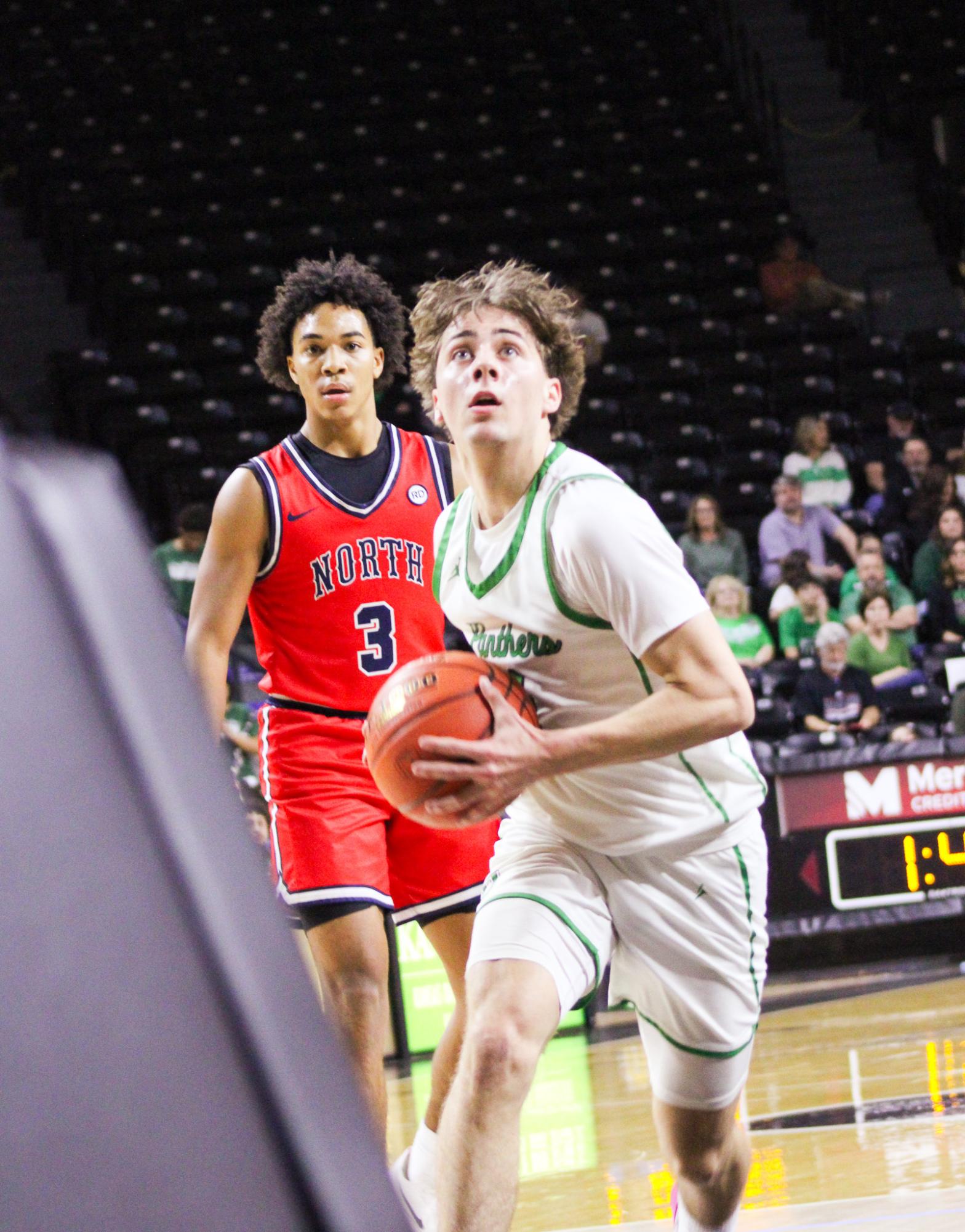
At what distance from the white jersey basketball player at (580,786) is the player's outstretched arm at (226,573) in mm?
740

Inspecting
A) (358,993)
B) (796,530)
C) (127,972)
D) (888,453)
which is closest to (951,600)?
(796,530)

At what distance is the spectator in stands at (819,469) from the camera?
1065 cm

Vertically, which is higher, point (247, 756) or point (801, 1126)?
point (247, 756)

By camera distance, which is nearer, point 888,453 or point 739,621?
point 739,621

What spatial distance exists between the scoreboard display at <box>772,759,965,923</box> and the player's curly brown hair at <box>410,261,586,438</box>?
4.36 m

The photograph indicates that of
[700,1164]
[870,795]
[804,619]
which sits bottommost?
[870,795]

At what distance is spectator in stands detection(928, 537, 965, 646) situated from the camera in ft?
30.9

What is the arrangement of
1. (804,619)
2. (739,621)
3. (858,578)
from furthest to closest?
(858,578)
(804,619)
(739,621)

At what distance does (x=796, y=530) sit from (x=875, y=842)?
3.41 meters

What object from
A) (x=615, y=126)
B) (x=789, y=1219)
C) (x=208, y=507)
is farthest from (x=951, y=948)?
(x=615, y=126)

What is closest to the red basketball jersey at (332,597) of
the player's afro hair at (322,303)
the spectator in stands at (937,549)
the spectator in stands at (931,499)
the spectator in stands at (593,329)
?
the player's afro hair at (322,303)

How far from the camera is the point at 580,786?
2.83 metres

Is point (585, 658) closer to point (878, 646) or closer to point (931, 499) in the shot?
point (878, 646)

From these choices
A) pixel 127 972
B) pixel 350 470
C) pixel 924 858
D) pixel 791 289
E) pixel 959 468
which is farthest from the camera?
pixel 791 289
